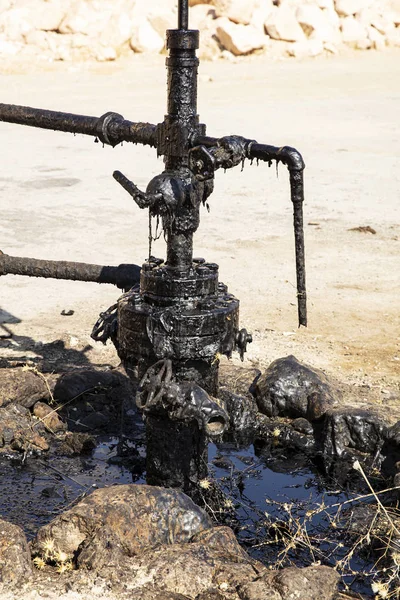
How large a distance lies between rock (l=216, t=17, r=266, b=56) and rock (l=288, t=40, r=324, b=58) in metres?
0.74

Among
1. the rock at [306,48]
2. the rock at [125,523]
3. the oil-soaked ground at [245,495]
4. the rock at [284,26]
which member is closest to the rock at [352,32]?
the rock at [306,48]

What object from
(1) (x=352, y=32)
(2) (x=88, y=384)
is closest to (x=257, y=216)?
(2) (x=88, y=384)

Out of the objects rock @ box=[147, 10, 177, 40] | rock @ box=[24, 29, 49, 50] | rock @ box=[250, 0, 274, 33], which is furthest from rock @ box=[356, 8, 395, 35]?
rock @ box=[24, 29, 49, 50]

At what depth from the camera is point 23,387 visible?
18.8 ft

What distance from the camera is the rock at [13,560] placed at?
11.6 ft

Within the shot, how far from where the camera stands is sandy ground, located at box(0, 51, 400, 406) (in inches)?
288

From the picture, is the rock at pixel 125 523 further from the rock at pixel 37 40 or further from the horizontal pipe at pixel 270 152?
the rock at pixel 37 40

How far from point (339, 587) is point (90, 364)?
287 centimetres

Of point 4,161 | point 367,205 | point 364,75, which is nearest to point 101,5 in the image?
point 364,75

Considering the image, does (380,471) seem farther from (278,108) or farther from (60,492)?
(278,108)

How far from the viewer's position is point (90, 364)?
6547 millimetres

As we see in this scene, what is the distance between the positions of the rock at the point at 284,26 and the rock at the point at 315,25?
9.5 inches

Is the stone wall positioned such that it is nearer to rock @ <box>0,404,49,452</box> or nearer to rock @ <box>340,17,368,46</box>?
rock @ <box>340,17,368,46</box>

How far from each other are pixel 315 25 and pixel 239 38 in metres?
2.34
